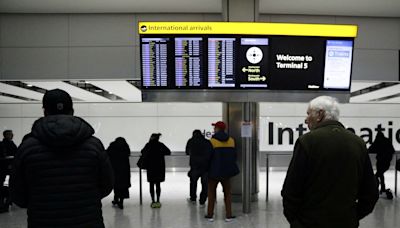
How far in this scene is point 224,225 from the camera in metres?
6.51

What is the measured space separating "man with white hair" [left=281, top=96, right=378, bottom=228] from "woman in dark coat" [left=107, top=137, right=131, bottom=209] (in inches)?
231

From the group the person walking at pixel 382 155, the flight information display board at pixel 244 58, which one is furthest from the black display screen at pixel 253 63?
the person walking at pixel 382 155

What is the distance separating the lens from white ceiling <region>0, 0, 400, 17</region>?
27.6ft

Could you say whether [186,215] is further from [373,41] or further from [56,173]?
[373,41]

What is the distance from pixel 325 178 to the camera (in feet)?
8.21

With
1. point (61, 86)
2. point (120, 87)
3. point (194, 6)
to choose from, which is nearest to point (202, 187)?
point (194, 6)

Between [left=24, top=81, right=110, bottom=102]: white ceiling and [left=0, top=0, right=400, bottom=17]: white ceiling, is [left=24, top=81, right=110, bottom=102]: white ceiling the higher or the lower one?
the lower one

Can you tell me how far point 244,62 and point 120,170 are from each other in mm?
3426

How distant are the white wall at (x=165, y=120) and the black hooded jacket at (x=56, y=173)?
12.9m

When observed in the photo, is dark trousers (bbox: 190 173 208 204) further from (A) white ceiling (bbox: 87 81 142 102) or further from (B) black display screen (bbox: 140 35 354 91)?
(A) white ceiling (bbox: 87 81 142 102)

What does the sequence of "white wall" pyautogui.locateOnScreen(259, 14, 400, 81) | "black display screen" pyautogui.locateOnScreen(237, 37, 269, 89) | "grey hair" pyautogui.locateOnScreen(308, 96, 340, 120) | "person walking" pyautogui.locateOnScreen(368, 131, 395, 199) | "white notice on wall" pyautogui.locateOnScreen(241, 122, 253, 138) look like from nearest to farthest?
"grey hair" pyautogui.locateOnScreen(308, 96, 340, 120), "black display screen" pyautogui.locateOnScreen(237, 37, 269, 89), "white notice on wall" pyautogui.locateOnScreen(241, 122, 253, 138), "person walking" pyautogui.locateOnScreen(368, 131, 395, 199), "white wall" pyautogui.locateOnScreen(259, 14, 400, 81)

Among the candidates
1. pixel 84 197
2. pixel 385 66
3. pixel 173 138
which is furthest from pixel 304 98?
pixel 173 138

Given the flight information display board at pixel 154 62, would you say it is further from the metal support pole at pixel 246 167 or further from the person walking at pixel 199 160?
the person walking at pixel 199 160

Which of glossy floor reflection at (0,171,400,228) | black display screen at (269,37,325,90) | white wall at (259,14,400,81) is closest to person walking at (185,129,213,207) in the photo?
glossy floor reflection at (0,171,400,228)
